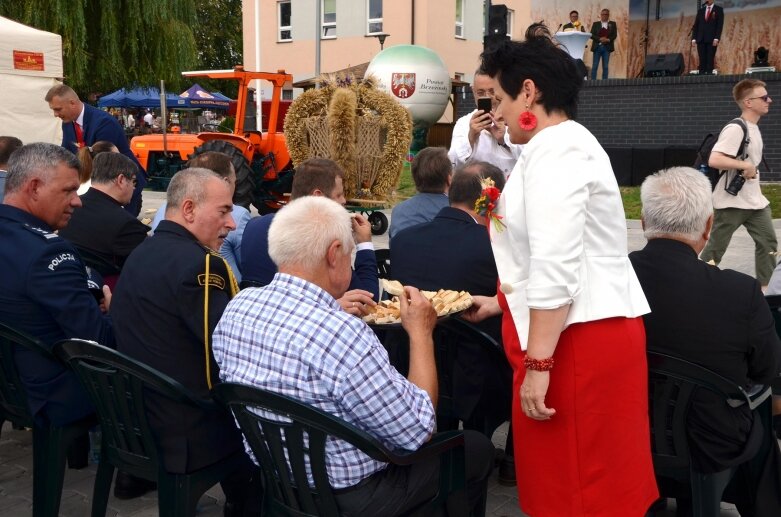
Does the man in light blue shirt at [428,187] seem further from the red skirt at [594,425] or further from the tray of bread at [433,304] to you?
the red skirt at [594,425]

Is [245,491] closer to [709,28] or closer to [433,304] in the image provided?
[433,304]

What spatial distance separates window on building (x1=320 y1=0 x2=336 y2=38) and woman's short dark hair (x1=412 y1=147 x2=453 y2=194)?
94.9 feet

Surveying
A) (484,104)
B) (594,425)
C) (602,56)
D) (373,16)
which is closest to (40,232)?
(594,425)

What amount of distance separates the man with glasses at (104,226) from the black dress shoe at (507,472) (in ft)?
7.22

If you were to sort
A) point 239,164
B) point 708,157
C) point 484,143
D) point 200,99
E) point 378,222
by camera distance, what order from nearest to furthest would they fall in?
point 484,143 < point 708,157 < point 239,164 < point 378,222 < point 200,99

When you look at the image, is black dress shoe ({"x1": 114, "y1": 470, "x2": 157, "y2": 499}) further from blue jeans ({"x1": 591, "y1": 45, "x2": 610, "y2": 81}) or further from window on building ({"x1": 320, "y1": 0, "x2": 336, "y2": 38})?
window on building ({"x1": 320, "y1": 0, "x2": 336, "y2": 38})

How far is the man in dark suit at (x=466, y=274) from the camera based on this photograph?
11.0 ft

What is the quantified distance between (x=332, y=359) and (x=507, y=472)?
1872 millimetres

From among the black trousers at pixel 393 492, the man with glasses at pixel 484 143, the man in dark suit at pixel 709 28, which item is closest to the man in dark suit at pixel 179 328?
the black trousers at pixel 393 492

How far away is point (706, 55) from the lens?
742 inches

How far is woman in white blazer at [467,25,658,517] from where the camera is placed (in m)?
2.20

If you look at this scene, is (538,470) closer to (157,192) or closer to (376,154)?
(376,154)

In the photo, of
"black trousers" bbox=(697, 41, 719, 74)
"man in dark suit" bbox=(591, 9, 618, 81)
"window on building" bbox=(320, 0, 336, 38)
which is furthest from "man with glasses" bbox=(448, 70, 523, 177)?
"window on building" bbox=(320, 0, 336, 38)

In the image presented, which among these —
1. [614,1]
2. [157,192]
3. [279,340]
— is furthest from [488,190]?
[614,1]
